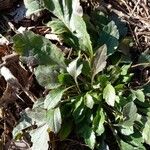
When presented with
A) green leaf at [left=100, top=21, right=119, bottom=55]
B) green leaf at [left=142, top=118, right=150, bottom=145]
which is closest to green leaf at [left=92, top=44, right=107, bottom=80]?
green leaf at [left=100, top=21, right=119, bottom=55]

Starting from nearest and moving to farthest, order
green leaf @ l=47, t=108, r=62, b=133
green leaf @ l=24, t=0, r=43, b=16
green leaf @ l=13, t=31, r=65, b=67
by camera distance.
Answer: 1. green leaf @ l=47, t=108, r=62, b=133
2. green leaf @ l=13, t=31, r=65, b=67
3. green leaf @ l=24, t=0, r=43, b=16

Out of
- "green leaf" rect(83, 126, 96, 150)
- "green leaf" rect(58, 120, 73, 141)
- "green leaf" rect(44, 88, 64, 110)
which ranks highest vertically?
"green leaf" rect(44, 88, 64, 110)

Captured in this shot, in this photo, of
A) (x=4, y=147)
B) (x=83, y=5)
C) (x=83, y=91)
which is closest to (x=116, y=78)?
(x=83, y=91)

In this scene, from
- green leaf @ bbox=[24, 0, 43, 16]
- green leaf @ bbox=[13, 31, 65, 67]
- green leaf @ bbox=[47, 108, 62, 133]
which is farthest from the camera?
green leaf @ bbox=[24, 0, 43, 16]

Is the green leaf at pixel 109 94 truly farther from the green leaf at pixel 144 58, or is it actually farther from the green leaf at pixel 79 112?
the green leaf at pixel 144 58

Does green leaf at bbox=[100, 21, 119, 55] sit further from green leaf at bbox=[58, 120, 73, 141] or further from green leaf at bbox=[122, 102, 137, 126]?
green leaf at bbox=[58, 120, 73, 141]

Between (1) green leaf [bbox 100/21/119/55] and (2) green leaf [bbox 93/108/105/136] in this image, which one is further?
(1) green leaf [bbox 100/21/119/55]

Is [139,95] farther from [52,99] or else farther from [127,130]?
[52,99]
